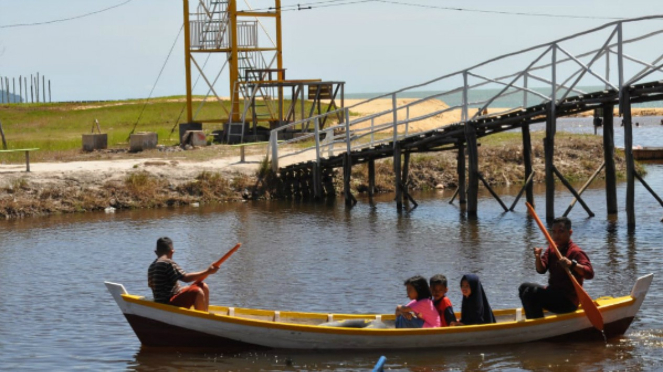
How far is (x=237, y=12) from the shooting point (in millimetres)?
44344

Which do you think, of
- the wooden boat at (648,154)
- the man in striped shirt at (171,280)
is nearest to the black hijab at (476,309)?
the man in striped shirt at (171,280)

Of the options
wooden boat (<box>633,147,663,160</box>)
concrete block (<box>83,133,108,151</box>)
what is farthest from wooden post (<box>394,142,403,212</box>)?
wooden boat (<box>633,147,663,160</box>)

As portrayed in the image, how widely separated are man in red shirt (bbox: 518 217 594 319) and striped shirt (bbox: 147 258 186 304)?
472 cm

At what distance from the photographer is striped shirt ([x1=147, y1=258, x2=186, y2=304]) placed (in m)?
14.5

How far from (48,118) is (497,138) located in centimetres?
3235

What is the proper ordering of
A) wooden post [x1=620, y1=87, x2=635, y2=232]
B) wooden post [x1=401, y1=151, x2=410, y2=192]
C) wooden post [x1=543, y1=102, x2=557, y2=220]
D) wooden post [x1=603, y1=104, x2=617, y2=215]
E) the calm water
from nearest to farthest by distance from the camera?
the calm water
wooden post [x1=620, y1=87, x2=635, y2=232]
wooden post [x1=603, y1=104, x2=617, y2=215]
wooden post [x1=543, y1=102, x2=557, y2=220]
wooden post [x1=401, y1=151, x2=410, y2=192]

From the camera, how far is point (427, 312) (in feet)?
47.4

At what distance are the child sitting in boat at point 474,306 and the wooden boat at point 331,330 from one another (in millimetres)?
167

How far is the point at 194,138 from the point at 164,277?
2792cm

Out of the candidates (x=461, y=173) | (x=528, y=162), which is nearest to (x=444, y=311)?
(x=528, y=162)

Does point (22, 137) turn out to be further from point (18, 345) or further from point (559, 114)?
point (18, 345)

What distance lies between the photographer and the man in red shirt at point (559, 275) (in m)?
14.1

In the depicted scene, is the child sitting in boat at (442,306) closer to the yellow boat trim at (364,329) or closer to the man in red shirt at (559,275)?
the yellow boat trim at (364,329)

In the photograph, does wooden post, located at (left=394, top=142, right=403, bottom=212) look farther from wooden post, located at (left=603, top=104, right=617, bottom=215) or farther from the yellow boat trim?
the yellow boat trim
